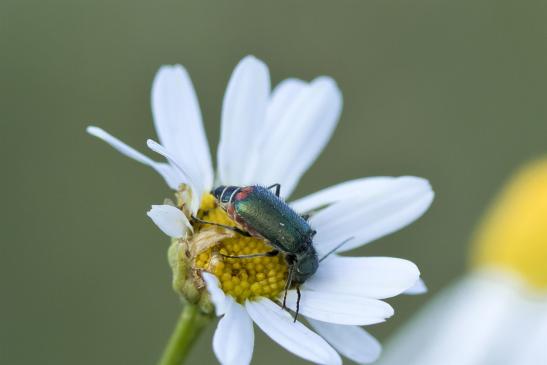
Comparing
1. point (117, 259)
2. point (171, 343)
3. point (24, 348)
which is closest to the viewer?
point (171, 343)

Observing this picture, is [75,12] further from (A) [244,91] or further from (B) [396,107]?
(A) [244,91]

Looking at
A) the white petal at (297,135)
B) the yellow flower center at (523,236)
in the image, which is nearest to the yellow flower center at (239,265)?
the white petal at (297,135)

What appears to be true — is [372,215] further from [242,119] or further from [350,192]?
[242,119]

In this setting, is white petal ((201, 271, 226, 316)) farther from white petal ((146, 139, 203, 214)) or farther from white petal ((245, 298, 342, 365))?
white petal ((146, 139, 203, 214))

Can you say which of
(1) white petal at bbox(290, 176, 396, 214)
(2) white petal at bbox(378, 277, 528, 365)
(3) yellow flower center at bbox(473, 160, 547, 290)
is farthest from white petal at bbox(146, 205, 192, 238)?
(3) yellow flower center at bbox(473, 160, 547, 290)

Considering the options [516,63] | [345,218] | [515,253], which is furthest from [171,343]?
[516,63]

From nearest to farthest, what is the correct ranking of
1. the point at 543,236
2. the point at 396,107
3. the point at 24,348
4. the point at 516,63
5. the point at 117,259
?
1. the point at 543,236
2. the point at 24,348
3. the point at 117,259
4. the point at 396,107
5. the point at 516,63

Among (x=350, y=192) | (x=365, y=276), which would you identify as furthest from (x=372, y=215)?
(x=365, y=276)

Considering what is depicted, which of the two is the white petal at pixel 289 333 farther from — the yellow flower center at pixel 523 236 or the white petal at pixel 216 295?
the yellow flower center at pixel 523 236
